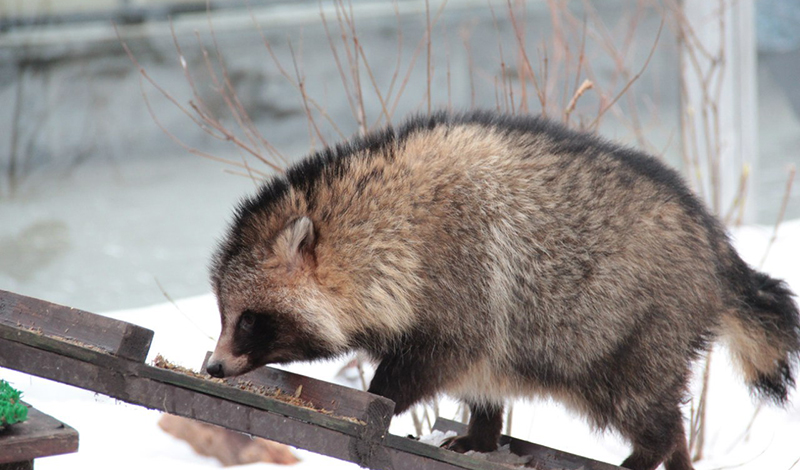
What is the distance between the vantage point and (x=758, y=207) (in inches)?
344

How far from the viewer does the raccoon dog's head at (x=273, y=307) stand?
2.97m

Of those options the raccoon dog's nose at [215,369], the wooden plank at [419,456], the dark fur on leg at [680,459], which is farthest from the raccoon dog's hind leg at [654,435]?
the raccoon dog's nose at [215,369]

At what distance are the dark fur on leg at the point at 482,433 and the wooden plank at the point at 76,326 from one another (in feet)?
5.03

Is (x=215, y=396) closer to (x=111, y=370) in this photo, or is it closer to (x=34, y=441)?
(x=111, y=370)

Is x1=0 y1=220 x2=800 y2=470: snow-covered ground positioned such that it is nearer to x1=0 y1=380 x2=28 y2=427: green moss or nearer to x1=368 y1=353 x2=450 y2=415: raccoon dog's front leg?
x1=368 y1=353 x2=450 y2=415: raccoon dog's front leg

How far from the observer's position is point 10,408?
2533 millimetres

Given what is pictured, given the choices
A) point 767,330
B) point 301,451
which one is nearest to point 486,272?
point 767,330

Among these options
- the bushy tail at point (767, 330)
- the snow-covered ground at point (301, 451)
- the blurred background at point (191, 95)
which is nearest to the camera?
the bushy tail at point (767, 330)

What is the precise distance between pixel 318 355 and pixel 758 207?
6868mm

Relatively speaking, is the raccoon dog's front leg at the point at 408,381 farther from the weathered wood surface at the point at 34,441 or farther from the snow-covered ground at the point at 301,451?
the snow-covered ground at the point at 301,451

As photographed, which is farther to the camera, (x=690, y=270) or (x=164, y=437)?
(x=164, y=437)

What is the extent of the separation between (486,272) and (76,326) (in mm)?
1340

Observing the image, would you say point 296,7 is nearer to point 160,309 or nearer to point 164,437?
point 160,309

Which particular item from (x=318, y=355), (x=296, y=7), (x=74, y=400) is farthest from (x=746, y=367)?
(x=296, y=7)
